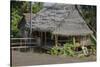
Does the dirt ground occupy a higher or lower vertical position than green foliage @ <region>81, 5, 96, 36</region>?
lower

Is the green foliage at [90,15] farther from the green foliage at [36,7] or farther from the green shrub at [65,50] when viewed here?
the green foliage at [36,7]

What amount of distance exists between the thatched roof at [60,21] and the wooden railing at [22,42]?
0.13 m

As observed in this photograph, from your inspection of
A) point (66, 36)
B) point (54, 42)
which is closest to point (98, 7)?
point (66, 36)

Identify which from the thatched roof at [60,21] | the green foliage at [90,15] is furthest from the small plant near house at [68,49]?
the green foliage at [90,15]

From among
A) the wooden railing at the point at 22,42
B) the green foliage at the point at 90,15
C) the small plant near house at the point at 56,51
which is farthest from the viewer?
the green foliage at the point at 90,15

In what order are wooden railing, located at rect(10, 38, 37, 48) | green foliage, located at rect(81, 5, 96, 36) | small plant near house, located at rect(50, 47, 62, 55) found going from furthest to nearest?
1. green foliage, located at rect(81, 5, 96, 36)
2. small plant near house, located at rect(50, 47, 62, 55)
3. wooden railing, located at rect(10, 38, 37, 48)

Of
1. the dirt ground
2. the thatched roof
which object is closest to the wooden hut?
the thatched roof

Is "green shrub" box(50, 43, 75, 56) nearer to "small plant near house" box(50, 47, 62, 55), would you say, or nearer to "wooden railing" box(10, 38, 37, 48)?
"small plant near house" box(50, 47, 62, 55)

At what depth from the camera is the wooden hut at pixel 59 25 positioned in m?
2.18

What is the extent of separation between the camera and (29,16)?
2.16 metres

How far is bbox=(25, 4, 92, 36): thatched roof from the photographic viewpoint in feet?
7.16

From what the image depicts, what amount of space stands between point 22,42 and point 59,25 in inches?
17.2

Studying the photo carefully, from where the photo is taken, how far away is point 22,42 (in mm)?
2139
